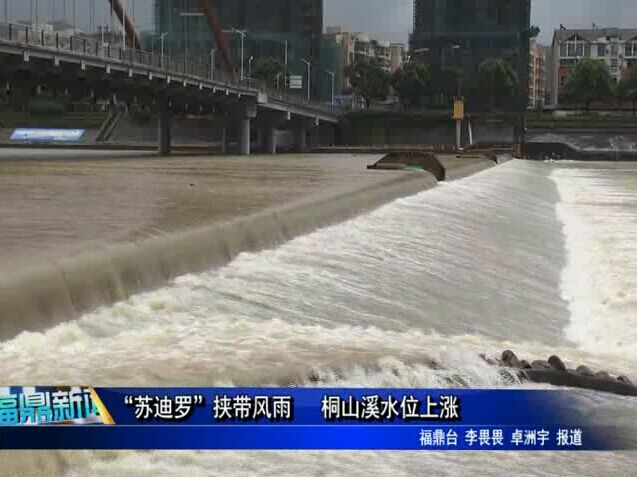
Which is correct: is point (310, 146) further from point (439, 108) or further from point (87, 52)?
point (87, 52)

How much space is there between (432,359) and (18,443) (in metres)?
3.20

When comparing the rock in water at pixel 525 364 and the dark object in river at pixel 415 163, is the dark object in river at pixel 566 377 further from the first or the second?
the dark object in river at pixel 415 163

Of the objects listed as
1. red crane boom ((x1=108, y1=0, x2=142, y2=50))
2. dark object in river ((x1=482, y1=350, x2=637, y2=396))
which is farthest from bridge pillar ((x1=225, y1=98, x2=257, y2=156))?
dark object in river ((x1=482, y1=350, x2=637, y2=396))

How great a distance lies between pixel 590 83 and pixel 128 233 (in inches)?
4477

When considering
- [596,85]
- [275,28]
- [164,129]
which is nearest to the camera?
[164,129]

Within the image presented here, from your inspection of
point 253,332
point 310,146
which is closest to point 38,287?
point 253,332

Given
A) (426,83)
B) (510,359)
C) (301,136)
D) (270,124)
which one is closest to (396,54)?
(426,83)

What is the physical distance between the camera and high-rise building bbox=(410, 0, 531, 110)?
117 m

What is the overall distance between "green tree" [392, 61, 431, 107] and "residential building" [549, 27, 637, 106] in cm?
5381

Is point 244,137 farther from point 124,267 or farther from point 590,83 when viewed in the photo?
point 590,83

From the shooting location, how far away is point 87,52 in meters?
44.1

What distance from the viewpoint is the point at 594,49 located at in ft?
528

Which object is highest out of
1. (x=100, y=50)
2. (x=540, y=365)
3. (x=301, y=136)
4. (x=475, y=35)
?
(x=475, y=35)

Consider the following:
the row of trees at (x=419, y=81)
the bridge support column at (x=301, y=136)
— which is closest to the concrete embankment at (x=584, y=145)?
the row of trees at (x=419, y=81)
